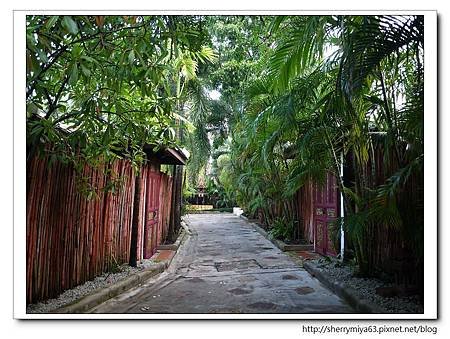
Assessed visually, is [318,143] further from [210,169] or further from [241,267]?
[210,169]

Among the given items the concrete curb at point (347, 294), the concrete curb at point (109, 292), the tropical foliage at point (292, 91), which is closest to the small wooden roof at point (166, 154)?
the tropical foliage at point (292, 91)

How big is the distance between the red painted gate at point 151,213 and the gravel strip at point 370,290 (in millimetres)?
2427

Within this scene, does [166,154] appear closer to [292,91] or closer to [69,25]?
[292,91]

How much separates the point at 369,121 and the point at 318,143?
23.6 inches

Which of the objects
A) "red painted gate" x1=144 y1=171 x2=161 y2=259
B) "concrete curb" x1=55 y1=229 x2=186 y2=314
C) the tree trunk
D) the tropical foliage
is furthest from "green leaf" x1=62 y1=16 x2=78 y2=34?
"red painted gate" x1=144 y1=171 x2=161 y2=259

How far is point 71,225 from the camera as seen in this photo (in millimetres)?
3242

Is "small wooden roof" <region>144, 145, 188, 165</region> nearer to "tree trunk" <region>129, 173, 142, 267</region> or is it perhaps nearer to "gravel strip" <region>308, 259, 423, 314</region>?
"tree trunk" <region>129, 173, 142, 267</region>

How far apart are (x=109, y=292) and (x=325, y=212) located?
3.78m

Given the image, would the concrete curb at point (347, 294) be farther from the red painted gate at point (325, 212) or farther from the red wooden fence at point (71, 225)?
the red wooden fence at point (71, 225)

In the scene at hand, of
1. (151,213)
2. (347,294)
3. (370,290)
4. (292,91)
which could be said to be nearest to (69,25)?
(292,91)

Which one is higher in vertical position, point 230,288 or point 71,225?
point 71,225

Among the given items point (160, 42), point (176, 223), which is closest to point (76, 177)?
point (160, 42)

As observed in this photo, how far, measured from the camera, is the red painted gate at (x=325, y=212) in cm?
561

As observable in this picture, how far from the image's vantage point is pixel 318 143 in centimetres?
410
